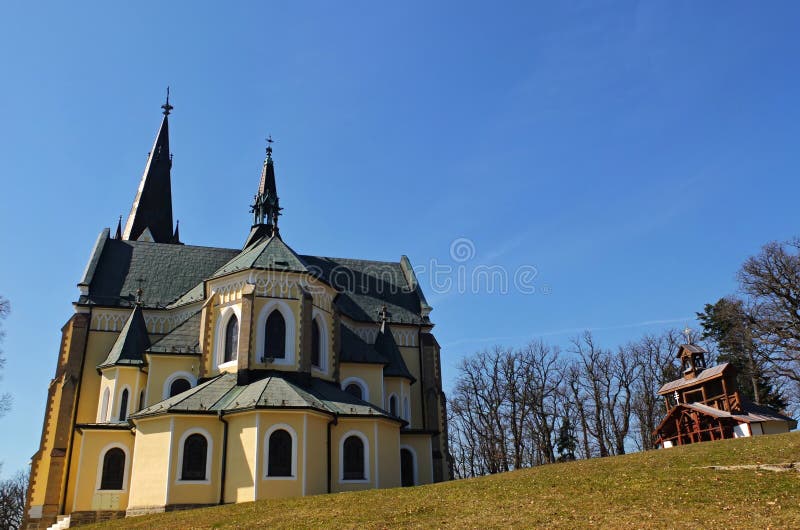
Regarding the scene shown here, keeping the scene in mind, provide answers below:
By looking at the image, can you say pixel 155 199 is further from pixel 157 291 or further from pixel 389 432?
pixel 389 432

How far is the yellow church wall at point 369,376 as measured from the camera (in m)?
36.2

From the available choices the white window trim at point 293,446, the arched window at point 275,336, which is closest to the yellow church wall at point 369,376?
the arched window at point 275,336

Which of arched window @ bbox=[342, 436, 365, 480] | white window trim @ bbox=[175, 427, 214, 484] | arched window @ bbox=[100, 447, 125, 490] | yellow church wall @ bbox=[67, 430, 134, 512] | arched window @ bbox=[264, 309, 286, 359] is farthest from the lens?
arched window @ bbox=[264, 309, 286, 359]

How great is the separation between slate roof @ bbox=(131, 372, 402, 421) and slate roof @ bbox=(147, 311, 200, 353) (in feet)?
9.86

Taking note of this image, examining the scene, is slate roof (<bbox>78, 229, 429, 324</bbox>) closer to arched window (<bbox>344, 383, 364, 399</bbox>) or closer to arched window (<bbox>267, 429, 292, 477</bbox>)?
arched window (<bbox>344, 383, 364, 399</bbox>)

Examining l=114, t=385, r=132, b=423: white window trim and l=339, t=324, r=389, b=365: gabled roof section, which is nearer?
l=114, t=385, r=132, b=423: white window trim

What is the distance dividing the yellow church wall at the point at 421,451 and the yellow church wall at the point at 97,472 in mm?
13438

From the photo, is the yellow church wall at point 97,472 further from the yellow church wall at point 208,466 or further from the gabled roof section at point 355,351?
the gabled roof section at point 355,351

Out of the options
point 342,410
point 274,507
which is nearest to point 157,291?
point 342,410

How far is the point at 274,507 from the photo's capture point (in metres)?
21.2

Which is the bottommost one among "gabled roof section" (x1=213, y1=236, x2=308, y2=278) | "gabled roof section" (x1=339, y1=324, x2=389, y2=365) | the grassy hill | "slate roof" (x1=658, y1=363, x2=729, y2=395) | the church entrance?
the grassy hill

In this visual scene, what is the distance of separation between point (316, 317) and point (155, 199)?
1160 inches

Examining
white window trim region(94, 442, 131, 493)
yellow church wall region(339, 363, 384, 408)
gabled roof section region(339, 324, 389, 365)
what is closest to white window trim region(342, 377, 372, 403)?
yellow church wall region(339, 363, 384, 408)

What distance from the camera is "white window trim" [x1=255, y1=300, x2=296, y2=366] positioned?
31656mm
